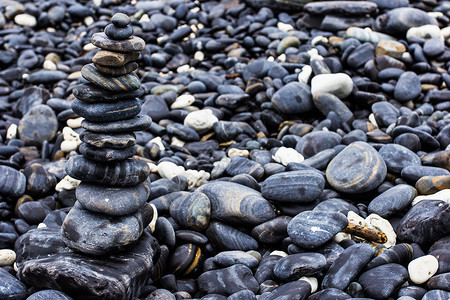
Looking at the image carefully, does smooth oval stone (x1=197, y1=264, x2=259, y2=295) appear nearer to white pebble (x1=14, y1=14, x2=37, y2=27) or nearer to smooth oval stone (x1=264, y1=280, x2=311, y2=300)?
smooth oval stone (x1=264, y1=280, x2=311, y2=300)

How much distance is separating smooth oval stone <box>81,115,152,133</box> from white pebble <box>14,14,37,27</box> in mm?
8129

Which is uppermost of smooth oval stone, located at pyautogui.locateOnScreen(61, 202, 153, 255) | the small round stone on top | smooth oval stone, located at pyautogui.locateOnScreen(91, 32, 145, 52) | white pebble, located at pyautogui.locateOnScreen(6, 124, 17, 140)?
the small round stone on top

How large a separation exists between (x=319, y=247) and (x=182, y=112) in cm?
390

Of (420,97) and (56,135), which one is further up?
(420,97)

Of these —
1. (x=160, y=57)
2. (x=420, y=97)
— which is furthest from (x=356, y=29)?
(x=160, y=57)

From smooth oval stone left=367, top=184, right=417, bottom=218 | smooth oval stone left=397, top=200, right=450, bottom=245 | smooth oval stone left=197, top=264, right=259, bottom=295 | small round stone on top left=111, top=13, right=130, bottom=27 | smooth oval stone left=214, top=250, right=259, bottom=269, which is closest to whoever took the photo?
small round stone on top left=111, top=13, right=130, bottom=27

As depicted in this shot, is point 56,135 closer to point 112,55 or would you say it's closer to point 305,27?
point 112,55

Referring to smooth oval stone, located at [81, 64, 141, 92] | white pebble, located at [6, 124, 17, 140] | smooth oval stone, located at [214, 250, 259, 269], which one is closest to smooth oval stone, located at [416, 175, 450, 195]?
smooth oval stone, located at [214, 250, 259, 269]

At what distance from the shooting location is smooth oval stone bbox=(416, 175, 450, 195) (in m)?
4.94

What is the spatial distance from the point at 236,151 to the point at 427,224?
2.95 meters

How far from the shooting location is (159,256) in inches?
176

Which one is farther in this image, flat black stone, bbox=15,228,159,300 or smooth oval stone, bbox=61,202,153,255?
smooth oval stone, bbox=61,202,153,255

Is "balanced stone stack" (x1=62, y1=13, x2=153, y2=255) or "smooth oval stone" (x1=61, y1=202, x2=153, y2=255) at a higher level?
"balanced stone stack" (x1=62, y1=13, x2=153, y2=255)

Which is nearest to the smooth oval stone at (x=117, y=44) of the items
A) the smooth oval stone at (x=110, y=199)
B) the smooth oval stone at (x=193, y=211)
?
the smooth oval stone at (x=110, y=199)
